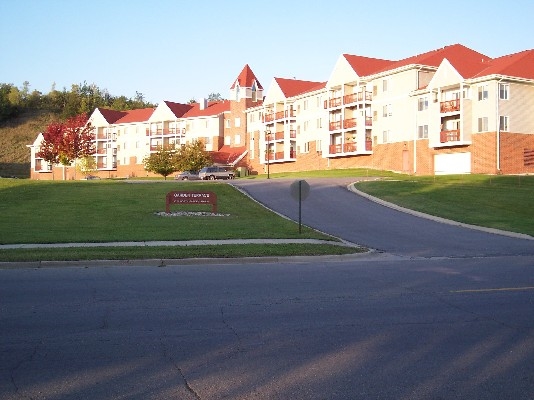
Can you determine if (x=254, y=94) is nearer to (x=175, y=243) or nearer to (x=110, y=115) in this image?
(x=110, y=115)

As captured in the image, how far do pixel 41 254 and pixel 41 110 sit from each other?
116 meters

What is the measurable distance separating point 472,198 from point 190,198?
1583 centimetres

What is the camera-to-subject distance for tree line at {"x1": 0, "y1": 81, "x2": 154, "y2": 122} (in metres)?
120

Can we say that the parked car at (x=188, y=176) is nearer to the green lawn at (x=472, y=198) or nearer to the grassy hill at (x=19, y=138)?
the green lawn at (x=472, y=198)

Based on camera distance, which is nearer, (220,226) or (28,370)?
(28,370)

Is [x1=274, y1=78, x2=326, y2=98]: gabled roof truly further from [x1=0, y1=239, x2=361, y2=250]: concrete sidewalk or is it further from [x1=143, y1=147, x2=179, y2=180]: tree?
[x1=0, y1=239, x2=361, y2=250]: concrete sidewalk

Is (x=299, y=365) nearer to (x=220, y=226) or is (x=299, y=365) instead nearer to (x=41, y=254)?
(x=41, y=254)

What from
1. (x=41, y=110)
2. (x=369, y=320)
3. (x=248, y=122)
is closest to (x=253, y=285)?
(x=369, y=320)

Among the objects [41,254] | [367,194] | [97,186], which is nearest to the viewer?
[41,254]

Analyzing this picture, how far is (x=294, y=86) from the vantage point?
255 feet

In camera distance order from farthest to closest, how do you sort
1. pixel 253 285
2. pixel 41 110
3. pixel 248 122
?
pixel 41 110, pixel 248 122, pixel 253 285

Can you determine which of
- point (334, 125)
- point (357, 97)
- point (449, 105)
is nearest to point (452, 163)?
point (449, 105)

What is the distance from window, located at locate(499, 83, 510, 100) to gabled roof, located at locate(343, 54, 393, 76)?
51.9 ft

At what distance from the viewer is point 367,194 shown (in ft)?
119
